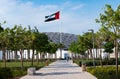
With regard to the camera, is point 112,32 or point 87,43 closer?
point 112,32

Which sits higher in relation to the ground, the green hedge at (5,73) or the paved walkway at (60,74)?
the green hedge at (5,73)

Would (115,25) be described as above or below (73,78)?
above

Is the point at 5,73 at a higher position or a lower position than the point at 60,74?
higher

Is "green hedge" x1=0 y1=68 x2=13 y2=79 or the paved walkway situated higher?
"green hedge" x1=0 y1=68 x2=13 y2=79

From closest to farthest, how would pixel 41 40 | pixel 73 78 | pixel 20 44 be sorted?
pixel 73 78
pixel 20 44
pixel 41 40

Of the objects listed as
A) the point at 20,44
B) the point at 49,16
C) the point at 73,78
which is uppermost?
the point at 49,16

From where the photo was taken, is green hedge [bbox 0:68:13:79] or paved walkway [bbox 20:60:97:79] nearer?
green hedge [bbox 0:68:13:79]

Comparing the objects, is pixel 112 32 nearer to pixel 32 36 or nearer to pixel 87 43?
pixel 32 36

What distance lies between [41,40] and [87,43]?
17.0 metres

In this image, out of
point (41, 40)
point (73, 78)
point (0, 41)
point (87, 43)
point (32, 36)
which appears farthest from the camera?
point (87, 43)

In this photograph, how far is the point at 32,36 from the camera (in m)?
47.7

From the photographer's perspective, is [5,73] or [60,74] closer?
[5,73]

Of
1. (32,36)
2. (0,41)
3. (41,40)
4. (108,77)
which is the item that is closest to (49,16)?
(41,40)

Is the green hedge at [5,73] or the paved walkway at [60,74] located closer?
the green hedge at [5,73]
